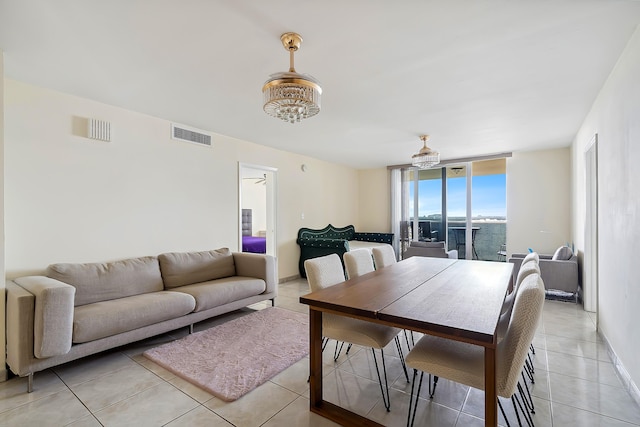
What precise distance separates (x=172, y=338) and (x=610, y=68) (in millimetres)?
4519

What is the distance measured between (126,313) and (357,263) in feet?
6.64

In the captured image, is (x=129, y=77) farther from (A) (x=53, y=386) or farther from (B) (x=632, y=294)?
(B) (x=632, y=294)

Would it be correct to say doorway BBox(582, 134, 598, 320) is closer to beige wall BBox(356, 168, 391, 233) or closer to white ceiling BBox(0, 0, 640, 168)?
white ceiling BBox(0, 0, 640, 168)

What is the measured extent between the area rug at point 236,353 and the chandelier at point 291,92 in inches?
75.1

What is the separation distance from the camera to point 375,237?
6.96 meters

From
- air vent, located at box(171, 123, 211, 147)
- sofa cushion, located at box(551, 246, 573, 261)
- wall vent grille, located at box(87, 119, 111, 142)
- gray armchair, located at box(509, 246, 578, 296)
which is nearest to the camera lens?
wall vent grille, located at box(87, 119, 111, 142)

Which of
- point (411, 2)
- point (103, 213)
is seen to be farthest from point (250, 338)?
point (411, 2)

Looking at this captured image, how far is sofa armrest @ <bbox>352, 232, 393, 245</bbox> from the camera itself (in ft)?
22.4

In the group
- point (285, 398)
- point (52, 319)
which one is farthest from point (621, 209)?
point (52, 319)

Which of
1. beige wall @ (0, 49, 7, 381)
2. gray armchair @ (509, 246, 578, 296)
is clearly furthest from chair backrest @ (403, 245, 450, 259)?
beige wall @ (0, 49, 7, 381)

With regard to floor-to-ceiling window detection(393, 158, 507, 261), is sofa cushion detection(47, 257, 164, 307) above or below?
below

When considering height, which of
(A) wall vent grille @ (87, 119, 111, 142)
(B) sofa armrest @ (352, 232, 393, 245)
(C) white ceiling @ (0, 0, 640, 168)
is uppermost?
(C) white ceiling @ (0, 0, 640, 168)

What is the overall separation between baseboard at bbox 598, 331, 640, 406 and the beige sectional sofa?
3.28m

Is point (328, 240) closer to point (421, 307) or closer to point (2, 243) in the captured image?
point (421, 307)
